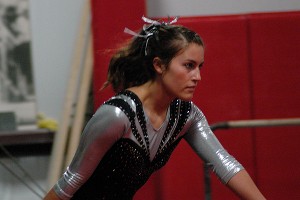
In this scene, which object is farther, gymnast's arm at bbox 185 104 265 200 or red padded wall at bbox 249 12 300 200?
red padded wall at bbox 249 12 300 200

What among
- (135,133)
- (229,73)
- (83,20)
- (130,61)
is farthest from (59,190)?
(83,20)

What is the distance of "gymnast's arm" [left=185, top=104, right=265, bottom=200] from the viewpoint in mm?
2652

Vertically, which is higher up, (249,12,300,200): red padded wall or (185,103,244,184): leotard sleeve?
(185,103,244,184): leotard sleeve

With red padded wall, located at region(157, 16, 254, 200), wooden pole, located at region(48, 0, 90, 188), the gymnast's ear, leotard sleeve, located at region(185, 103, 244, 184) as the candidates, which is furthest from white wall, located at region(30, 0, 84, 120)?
the gymnast's ear

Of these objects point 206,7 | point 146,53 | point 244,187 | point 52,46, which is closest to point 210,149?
point 244,187

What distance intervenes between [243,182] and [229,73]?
6.09ft

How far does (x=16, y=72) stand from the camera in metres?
5.08

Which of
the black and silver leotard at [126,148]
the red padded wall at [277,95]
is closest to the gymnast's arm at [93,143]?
the black and silver leotard at [126,148]

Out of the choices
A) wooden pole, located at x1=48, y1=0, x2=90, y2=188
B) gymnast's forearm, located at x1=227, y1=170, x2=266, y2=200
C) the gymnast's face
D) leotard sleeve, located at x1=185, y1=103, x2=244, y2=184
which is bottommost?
wooden pole, located at x1=48, y1=0, x2=90, y2=188

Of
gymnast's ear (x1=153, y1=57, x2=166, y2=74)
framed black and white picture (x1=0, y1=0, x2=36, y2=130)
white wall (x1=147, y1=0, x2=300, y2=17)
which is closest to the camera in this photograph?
gymnast's ear (x1=153, y1=57, x2=166, y2=74)

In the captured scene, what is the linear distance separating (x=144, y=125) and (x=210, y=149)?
27 cm

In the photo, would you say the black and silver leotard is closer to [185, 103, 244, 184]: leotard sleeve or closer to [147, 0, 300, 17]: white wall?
[185, 103, 244, 184]: leotard sleeve

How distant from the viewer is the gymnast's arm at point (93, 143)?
249 cm

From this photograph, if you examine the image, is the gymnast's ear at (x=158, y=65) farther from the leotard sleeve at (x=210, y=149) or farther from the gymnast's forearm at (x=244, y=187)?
the gymnast's forearm at (x=244, y=187)
